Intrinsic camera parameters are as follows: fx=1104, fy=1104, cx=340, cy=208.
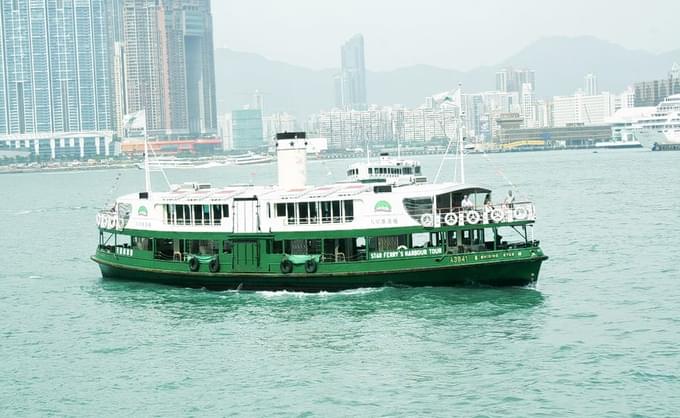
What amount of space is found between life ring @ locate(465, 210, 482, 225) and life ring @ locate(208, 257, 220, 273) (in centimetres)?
720

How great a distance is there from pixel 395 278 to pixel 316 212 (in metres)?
3.03

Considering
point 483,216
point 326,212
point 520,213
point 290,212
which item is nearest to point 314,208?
point 326,212

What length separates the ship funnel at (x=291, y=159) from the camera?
111ft

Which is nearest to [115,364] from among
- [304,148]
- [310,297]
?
[310,297]

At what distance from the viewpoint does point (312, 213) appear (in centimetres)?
3112

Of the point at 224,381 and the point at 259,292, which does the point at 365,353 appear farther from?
the point at 259,292

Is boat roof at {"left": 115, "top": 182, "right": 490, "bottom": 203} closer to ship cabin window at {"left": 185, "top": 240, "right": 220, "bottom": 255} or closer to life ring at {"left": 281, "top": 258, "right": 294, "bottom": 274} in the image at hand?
ship cabin window at {"left": 185, "top": 240, "right": 220, "bottom": 255}

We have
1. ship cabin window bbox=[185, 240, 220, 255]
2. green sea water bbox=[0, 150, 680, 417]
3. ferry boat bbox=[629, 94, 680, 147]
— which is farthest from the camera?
ferry boat bbox=[629, 94, 680, 147]

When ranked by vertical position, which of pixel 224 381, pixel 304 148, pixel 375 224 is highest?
pixel 304 148

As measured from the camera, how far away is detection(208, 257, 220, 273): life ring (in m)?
31.3

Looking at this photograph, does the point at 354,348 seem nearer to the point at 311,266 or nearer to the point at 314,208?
the point at 311,266

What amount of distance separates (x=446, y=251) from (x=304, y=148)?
671 cm

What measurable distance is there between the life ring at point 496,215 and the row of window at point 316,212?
12.7 feet

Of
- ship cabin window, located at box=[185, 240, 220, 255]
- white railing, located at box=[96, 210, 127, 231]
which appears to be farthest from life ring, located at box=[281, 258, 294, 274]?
white railing, located at box=[96, 210, 127, 231]
